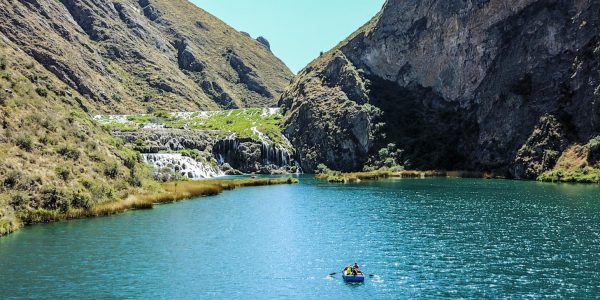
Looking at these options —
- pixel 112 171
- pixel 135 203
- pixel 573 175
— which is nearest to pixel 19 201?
pixel 135 203

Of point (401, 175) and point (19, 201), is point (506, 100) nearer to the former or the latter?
point (401, 175)

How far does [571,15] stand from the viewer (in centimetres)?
15838

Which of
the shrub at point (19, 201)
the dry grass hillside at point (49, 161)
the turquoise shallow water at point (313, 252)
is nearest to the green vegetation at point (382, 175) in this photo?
the dry grass hillside at point (49, 161)

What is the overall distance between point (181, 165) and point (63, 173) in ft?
275

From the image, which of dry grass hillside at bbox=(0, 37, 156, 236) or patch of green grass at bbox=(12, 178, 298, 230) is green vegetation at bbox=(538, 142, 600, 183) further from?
dry grass hillside at bbox=(0, 37, 156, 236)

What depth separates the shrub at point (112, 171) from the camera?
87.2 m

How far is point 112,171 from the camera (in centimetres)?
8838

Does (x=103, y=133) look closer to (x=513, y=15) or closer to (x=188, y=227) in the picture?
(x=188, y=227)

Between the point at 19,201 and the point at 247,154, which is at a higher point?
the point at 247,154

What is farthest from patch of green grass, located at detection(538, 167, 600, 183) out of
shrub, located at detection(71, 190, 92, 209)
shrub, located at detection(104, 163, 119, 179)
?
shrub, located at detection(71, 190, 92, 209)

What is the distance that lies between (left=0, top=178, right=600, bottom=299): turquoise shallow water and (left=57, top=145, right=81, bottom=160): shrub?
1403 cm

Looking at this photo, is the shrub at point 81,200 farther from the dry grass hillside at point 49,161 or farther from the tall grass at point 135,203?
the tall grass at point 135,203

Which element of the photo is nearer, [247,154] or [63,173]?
[63,173]

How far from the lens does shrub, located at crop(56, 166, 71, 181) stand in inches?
2945
